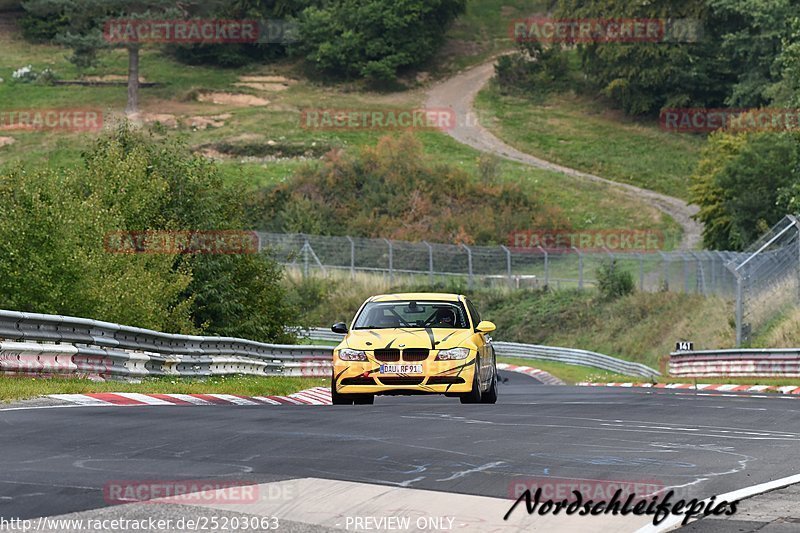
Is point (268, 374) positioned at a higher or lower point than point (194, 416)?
lower

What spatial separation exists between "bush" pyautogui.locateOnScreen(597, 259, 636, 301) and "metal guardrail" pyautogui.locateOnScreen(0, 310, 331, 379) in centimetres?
2953

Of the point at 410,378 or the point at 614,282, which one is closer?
the point at 410,378

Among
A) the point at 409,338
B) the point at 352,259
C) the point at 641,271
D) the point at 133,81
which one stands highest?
the point at 409,338

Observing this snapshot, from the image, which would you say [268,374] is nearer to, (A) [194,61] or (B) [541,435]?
(B) [541,435]

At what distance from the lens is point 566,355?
52.6 metres

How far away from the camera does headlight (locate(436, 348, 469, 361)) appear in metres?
17.8

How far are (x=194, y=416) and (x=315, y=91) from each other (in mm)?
97476

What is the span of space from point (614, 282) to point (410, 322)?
3898 centimetres

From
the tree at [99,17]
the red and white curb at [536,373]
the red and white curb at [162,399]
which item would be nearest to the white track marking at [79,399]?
the red and white curb at [162,399]

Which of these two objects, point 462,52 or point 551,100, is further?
point 462,52

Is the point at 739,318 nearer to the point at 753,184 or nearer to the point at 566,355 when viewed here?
the point at 566,355

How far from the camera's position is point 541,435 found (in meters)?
14.0

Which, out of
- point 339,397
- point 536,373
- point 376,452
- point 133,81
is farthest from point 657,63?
point 376,452

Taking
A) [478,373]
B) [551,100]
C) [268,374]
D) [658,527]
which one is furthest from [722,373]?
[551,100]
